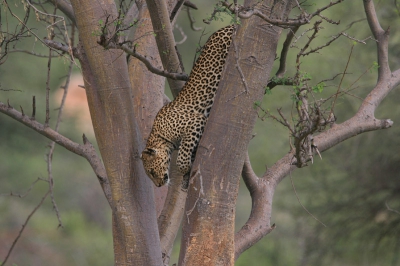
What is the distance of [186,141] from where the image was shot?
5199 mm

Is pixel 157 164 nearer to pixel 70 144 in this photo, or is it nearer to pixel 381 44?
pixel 70 144

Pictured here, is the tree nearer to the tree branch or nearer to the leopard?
the tree branch

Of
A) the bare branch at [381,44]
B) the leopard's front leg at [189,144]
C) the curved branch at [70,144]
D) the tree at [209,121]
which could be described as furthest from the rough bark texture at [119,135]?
the bare branch at [381,44]

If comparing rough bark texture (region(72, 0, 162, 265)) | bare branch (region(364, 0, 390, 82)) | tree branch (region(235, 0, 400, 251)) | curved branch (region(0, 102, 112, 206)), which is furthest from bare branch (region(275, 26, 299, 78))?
curved branch (region(0, 102, 112, 206))

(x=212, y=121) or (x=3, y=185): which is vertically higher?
(x=3, y=185)

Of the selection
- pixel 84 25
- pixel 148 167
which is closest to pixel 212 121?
pixel 84 25

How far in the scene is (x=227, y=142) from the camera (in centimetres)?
393

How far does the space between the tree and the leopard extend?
15cm

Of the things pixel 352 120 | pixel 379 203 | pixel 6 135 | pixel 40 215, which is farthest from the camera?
pixel 40 215

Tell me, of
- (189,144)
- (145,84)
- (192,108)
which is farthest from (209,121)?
(145,84)

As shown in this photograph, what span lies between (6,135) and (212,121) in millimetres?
13708

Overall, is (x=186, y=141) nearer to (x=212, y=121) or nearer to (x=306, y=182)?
(x=212, y=121)

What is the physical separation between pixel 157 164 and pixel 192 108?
0.55m

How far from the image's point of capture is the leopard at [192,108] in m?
5.19
